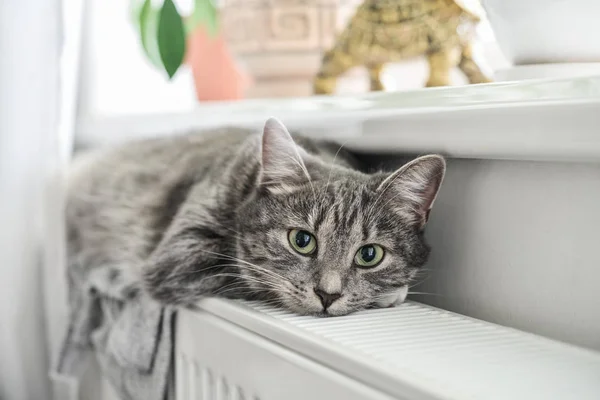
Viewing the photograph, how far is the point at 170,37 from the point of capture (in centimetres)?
116

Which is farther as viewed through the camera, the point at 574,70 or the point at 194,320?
the point at 194,320

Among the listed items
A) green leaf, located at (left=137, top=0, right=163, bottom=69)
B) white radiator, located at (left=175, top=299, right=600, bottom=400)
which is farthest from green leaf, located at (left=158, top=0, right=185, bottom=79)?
white radiator, located at (left=175, top=299, right=600, bottom=400)

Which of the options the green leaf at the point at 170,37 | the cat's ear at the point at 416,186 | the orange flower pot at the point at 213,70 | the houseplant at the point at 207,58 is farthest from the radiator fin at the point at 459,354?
the orange flower pot at the point at 213,70

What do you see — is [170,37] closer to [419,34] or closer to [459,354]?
[419,34]

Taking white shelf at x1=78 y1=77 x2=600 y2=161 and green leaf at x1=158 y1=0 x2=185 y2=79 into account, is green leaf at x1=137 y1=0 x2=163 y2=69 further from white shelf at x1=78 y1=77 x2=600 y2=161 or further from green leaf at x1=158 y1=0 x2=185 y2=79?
white shelf at x1=78 y1=77 x2=600 y2=161

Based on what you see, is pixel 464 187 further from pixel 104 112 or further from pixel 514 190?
pixel 104 112

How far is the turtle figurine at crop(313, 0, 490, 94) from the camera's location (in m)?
1.00

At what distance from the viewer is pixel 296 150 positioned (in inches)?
33.4

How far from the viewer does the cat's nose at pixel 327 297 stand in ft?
2.57

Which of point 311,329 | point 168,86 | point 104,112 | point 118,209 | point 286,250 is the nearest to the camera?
point 311,329

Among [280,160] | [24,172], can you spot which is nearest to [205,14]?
[24,172]

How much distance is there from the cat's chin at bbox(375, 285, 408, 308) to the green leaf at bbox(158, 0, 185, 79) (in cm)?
58

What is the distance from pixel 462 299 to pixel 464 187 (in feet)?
0.46

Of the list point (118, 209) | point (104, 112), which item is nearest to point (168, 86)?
point (104, 112)
